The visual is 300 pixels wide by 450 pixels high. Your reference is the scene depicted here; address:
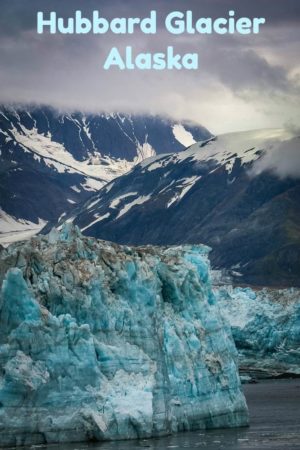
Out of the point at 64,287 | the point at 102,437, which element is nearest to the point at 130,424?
the point at 102,437

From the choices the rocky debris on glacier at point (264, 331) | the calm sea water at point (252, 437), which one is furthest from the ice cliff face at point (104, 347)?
the rocky debris on glacier at point (264, 331)

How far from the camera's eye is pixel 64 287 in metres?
67.6

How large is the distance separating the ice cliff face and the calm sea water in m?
0.67

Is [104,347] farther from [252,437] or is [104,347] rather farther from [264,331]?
[264,331]

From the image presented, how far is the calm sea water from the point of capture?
6562cm

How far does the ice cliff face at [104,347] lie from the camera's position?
6425 centimetres

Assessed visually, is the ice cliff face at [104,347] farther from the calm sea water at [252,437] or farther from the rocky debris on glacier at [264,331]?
the rocky debris on glacier at [264,331]

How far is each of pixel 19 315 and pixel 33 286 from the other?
2.22m

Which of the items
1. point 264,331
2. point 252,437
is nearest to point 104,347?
point 252,437

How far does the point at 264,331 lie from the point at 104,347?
81.7m

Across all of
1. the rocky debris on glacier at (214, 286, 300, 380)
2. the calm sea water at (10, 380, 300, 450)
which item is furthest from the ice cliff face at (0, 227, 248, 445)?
the rocky debris on glacier at (214, 286, 300, 380)

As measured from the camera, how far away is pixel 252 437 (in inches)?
2992

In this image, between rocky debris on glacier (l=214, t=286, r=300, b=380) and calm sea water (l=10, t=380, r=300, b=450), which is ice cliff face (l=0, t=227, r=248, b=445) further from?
rocky debris on glacier (l=214, t=286, r=300, b=380)

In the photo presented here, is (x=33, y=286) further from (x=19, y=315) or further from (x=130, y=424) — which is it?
(x=130, y=424)
